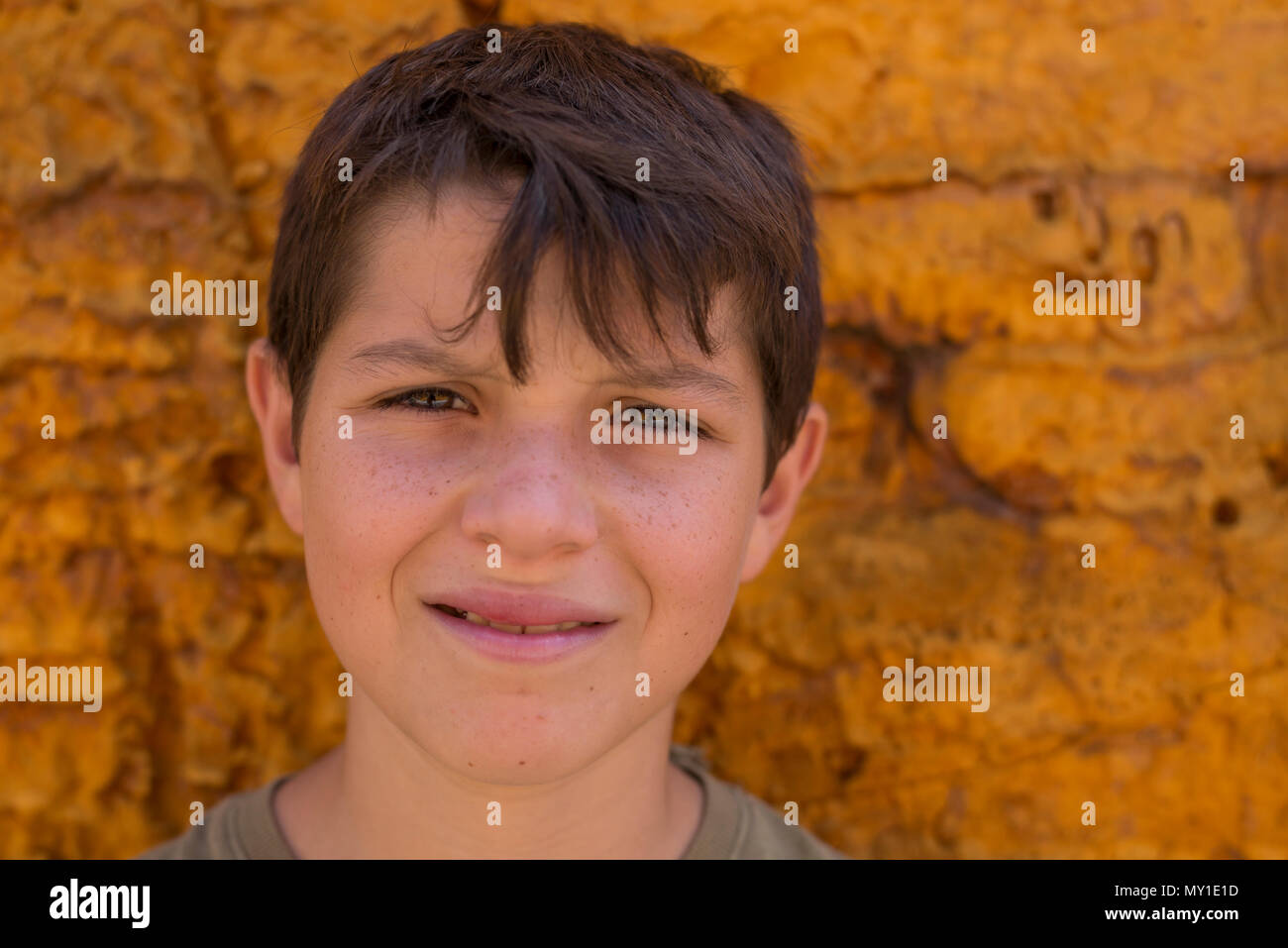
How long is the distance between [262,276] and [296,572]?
0.50 meters

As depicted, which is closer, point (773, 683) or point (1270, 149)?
point (1270, 149)

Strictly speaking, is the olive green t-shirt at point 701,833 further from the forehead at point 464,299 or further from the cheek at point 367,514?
the forehead at point 464,299

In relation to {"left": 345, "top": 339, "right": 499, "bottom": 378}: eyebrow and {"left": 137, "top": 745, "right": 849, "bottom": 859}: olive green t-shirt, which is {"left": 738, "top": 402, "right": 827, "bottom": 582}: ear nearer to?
{"left": 137, "top": 745, "right": 849, "bottom": 859}: olive green t-shirt

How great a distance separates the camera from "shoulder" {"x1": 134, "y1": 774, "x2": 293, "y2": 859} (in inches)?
62.3

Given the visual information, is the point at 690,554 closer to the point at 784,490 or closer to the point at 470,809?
the point at 784,490

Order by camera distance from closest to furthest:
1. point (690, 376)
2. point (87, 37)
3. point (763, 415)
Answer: point (690, 376)
point (763, 415)
point (87, 37)

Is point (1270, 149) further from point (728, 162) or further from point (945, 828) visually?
point (945, 828)

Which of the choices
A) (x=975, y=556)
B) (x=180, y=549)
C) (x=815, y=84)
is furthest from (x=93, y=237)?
(x=975, y=556)

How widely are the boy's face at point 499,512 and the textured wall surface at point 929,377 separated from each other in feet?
1.98

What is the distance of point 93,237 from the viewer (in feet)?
5.86

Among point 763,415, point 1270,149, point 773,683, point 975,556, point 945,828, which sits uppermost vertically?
point 1270,149

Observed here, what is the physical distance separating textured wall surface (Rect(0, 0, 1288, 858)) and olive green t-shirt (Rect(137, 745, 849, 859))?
→ 25 cm

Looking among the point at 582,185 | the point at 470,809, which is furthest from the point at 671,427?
the point at 470,809

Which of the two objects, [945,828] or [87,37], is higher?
[87,37]
